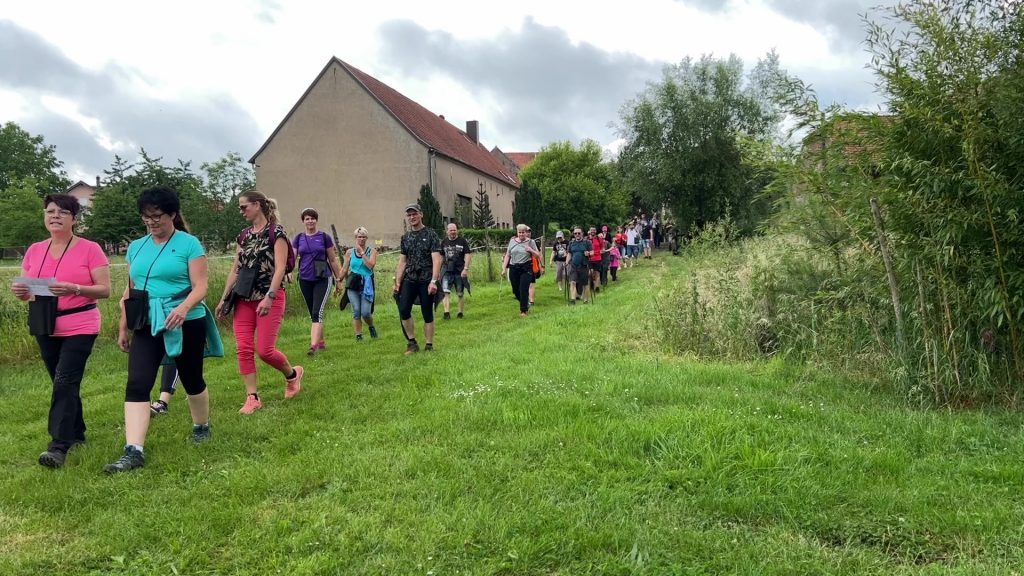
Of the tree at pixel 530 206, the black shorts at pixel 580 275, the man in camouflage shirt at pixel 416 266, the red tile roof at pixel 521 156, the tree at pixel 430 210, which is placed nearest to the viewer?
the man in camouflage shirt at pixel 416 266

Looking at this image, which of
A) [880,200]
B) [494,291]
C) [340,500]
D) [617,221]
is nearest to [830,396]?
[880,200]

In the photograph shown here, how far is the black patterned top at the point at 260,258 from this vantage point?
5180mm

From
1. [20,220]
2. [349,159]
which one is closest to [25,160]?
[20,220]

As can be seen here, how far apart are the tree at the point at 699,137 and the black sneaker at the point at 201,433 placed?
24010 millimetres

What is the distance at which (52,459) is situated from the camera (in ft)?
13.3

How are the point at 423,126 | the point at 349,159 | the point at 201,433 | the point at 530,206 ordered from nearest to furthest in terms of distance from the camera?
the point at 201,433
the point at 349,159
the point at 423,126
the point at 530,206

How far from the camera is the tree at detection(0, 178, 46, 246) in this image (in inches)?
1978

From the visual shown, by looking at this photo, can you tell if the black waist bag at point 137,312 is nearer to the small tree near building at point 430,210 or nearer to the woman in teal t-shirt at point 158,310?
the woman in teal t-shirt at point 158,310

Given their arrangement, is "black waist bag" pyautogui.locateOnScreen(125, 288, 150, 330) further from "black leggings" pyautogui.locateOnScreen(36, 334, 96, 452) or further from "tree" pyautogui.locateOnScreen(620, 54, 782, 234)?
"tree" pyautogui.locateOnScreen(620, 54, 782, 234)

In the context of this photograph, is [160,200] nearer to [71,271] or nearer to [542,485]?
[71,271]

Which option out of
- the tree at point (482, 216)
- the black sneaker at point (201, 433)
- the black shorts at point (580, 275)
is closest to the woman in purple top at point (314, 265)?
the black sneaker at point (201, 433)

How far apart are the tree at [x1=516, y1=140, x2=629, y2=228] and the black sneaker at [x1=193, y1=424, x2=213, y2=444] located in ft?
159

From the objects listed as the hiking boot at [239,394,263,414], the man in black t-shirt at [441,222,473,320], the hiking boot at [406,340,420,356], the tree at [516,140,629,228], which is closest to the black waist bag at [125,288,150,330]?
the hiking boot at [239,394,263,414]

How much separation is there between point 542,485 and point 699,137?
83.7 ft
